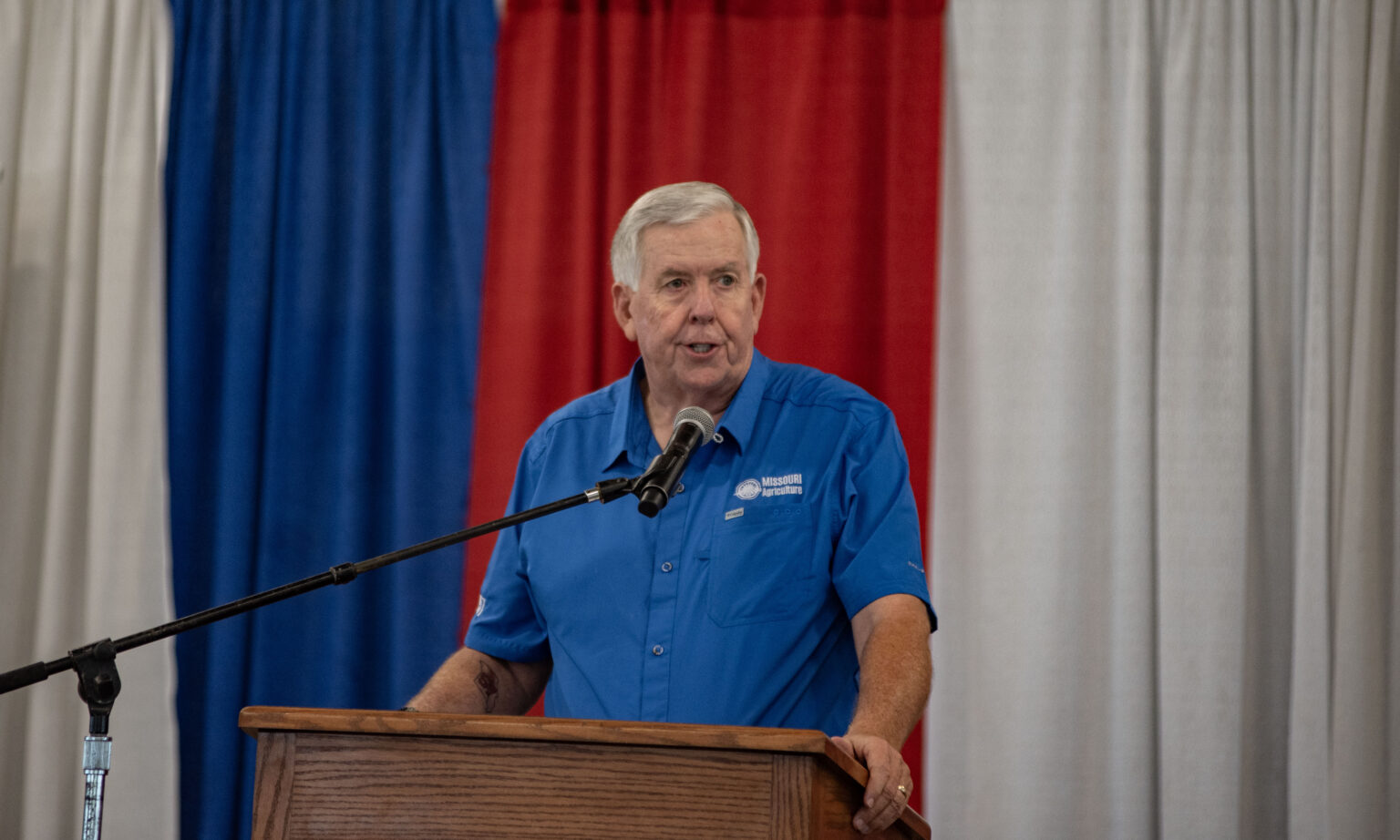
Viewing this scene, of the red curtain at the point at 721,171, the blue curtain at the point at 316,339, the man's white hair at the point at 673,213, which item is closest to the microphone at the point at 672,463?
the man's white hair at the point at 673,213

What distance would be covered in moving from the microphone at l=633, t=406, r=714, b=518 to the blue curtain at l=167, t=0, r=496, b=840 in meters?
1.81

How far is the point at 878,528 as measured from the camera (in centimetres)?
212

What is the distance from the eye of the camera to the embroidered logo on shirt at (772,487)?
7.25 ft

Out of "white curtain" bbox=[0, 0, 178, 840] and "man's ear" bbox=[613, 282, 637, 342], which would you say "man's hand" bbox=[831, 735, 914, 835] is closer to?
"man's ear" bbox=[613, 282, 637, 342]

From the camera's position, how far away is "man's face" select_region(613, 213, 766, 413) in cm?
229

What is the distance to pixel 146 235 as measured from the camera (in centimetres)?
364

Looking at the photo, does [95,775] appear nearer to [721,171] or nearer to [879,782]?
[879,782]

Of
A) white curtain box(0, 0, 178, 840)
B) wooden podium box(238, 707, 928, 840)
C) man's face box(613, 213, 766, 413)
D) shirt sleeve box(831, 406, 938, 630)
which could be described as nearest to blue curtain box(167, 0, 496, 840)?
white curtain box(0, 0, 178, 840)

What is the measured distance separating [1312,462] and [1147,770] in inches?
35.2

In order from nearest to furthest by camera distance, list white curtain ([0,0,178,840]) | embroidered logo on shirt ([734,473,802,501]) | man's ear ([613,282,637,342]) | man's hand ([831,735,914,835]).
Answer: man's hand ([831,735,914,835])
embroidered logo on shirt ([734,473,802,501])
man's ear ([613,282,637,342])
white curtain ([0,0,178,840])

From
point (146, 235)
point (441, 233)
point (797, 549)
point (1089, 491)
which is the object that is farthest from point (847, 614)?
point (146, 235)

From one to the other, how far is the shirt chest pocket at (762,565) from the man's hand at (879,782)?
0.51 metres

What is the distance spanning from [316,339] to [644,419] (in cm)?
156

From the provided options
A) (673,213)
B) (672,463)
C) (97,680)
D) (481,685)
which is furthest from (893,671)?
(97,680)
